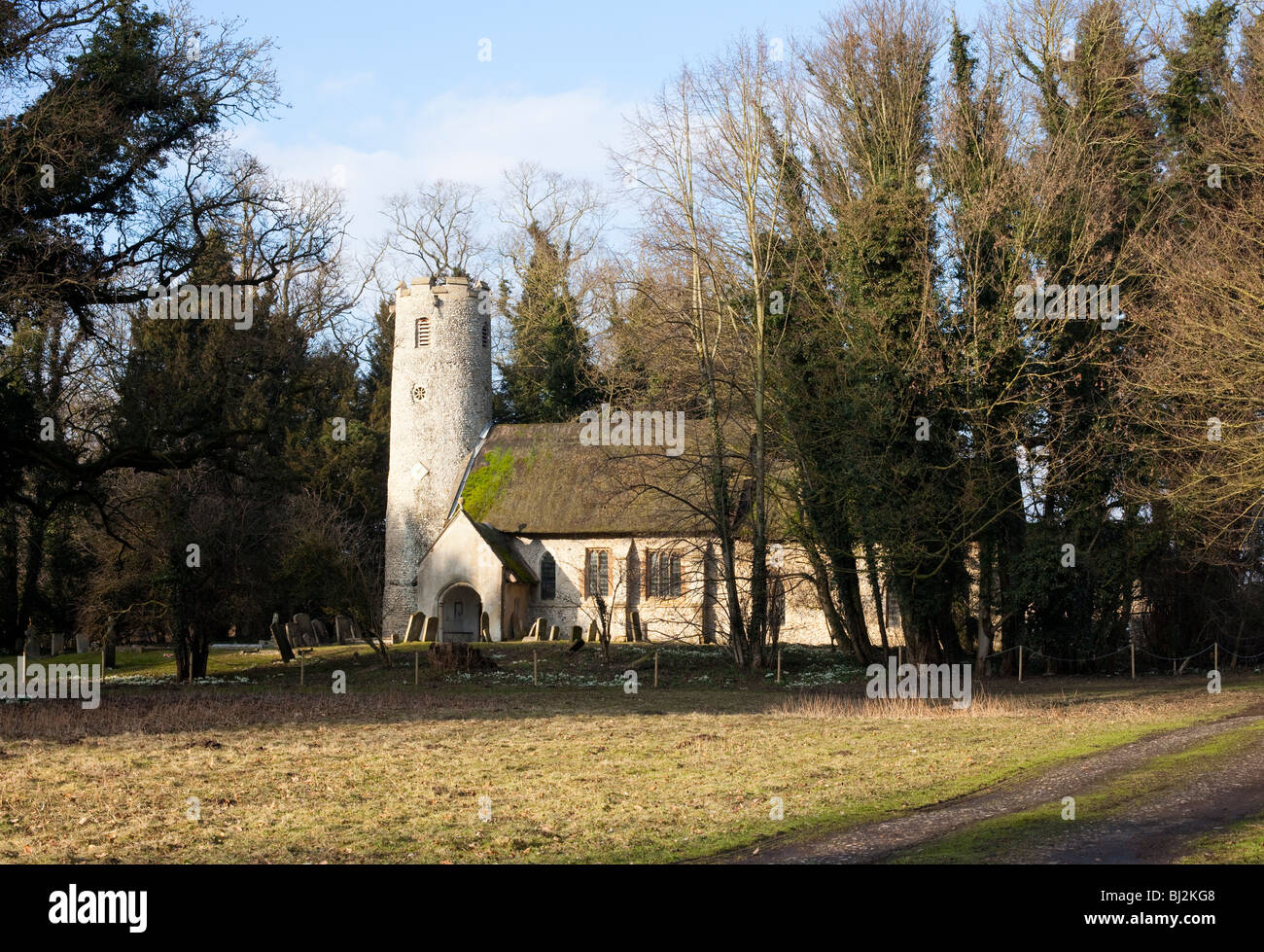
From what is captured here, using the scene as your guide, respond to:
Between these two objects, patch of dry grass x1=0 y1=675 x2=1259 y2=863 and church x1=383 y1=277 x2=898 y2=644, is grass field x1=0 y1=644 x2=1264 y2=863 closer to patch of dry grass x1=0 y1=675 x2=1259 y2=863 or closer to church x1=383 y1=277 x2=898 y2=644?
patch of dry grass x1=0 y1=675 x2=1259 y2=863

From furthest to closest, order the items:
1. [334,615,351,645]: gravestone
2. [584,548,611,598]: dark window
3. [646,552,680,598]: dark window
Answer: [584,548,611,598]: dark window, [334,615,351,645]: gravestone, [646,552,680,598]: dark window

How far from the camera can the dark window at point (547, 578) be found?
147 ft

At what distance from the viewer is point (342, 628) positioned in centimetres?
4400

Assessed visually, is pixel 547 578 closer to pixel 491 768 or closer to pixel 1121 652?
pixel 1121 652

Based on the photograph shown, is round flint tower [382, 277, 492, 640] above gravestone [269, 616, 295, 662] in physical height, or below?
above

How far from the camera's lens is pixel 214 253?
2325cm

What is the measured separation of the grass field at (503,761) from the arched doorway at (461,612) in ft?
46.2

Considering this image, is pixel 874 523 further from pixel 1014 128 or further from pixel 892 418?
pixel 1014 128

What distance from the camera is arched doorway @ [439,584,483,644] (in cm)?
4338

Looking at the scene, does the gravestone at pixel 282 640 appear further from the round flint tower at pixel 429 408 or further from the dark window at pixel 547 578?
the dark window at pixel 547 578

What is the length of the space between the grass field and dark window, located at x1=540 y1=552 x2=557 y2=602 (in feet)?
50.3

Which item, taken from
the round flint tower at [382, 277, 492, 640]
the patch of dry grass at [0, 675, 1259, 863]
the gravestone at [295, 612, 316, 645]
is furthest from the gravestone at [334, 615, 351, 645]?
the patch of dry grass at [0, 675, 1259, 863]

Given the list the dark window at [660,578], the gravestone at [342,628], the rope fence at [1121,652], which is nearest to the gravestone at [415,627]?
the gravestone at [342,628]
